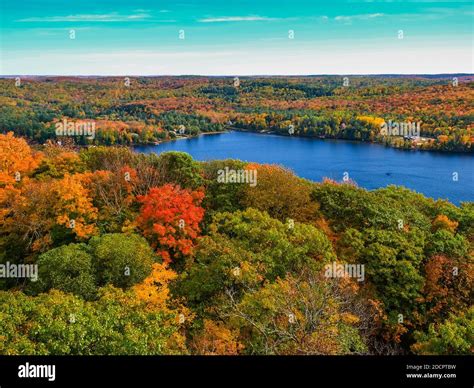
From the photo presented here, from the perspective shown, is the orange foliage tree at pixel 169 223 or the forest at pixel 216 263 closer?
the forest at pixel 216 263

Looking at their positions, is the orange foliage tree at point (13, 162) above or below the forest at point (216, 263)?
above

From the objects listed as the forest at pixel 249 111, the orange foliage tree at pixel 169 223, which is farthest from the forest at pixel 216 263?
the forest at pixel 249 111

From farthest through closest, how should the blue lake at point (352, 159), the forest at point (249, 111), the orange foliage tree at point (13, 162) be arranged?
the forest at point (249, 111) → the blue lake at point (352, 159) → the orange foliage tree at point (13, 162)

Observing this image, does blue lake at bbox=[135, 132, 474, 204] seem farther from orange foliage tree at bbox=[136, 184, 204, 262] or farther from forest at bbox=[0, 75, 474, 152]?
orange foliage tree at bbox=[136, 184, 204, 262]

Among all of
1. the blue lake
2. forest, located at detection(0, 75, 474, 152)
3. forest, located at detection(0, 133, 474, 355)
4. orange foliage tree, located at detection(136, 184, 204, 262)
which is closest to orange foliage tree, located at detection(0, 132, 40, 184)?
forest, located at detection(0, 133, 474, 355)

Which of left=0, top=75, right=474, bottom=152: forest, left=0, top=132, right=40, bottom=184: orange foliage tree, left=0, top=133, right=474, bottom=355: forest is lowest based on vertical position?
left=0, top=133, right=474, bottom=355: forest

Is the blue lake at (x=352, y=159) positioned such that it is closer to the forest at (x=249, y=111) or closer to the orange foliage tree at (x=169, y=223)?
the forest at (x=249, y=111)

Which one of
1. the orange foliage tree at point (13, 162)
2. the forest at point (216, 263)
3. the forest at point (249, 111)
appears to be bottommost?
the forest at point (216, 263)
